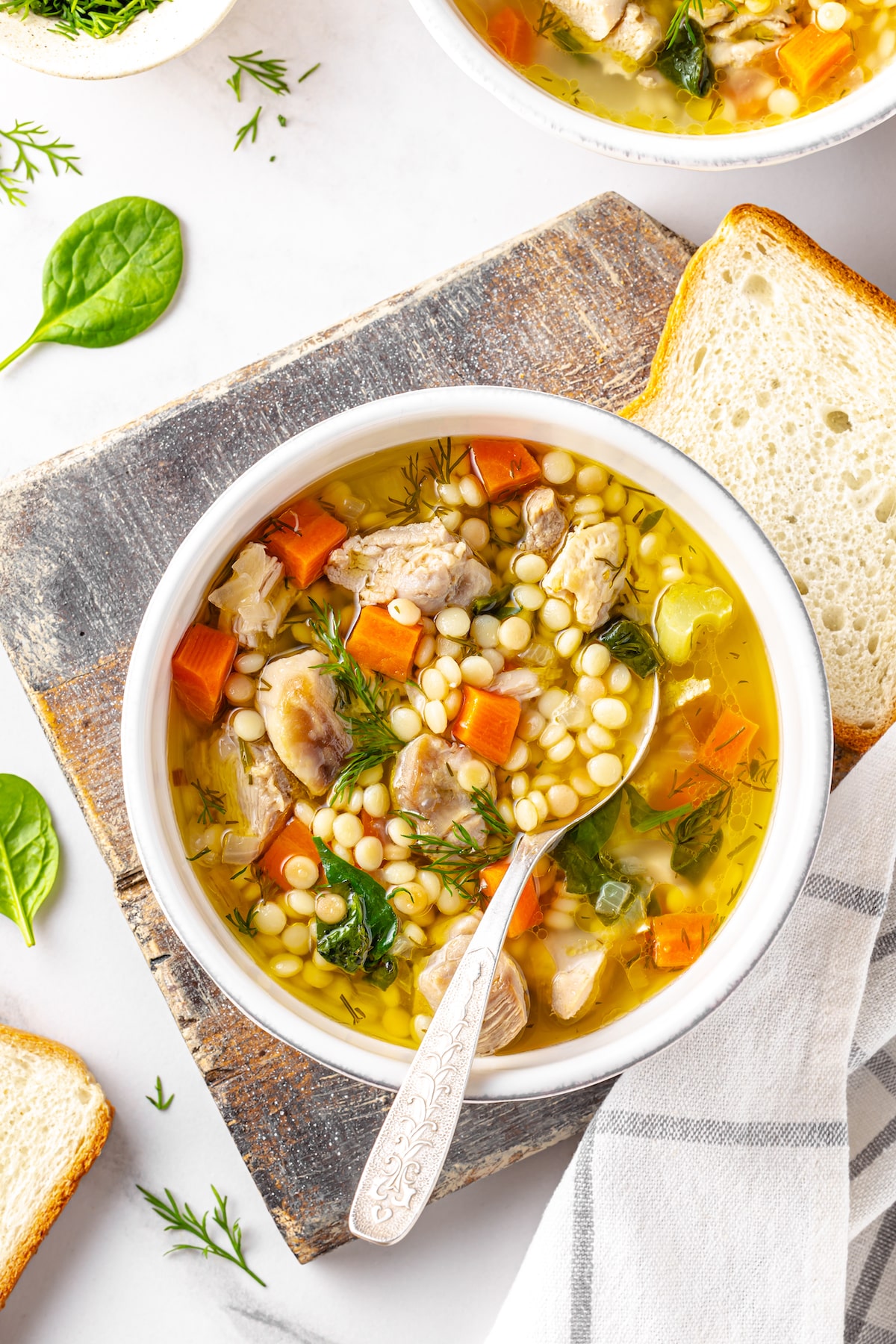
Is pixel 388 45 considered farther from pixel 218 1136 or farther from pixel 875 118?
pixel 218 1136

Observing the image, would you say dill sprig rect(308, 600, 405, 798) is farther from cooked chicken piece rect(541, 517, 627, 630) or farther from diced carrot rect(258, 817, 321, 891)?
cooked chicken piece rect(541, 517, 627, 630)

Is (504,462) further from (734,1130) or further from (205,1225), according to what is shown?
(205,1225)

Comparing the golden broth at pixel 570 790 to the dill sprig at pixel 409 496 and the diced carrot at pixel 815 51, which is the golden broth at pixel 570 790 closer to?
the dill sprig at pixel 409 496

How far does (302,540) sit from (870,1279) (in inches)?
81.9

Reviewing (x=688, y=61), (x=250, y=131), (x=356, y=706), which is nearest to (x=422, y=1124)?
(x=356, y=706)

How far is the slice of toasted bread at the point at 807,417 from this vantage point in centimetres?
240

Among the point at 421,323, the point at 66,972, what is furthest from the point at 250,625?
the point at 66,972

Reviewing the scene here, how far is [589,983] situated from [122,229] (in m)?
2.03

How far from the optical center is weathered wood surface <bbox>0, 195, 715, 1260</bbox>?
2377 millimetres

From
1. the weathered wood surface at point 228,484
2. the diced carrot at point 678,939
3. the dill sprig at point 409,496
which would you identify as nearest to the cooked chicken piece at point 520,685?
the dill sprig at point 409,496

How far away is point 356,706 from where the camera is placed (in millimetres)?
2086

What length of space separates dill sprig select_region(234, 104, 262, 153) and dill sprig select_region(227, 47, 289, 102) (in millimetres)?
58

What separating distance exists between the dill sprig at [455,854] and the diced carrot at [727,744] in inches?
15.8

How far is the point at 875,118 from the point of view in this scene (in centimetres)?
216
